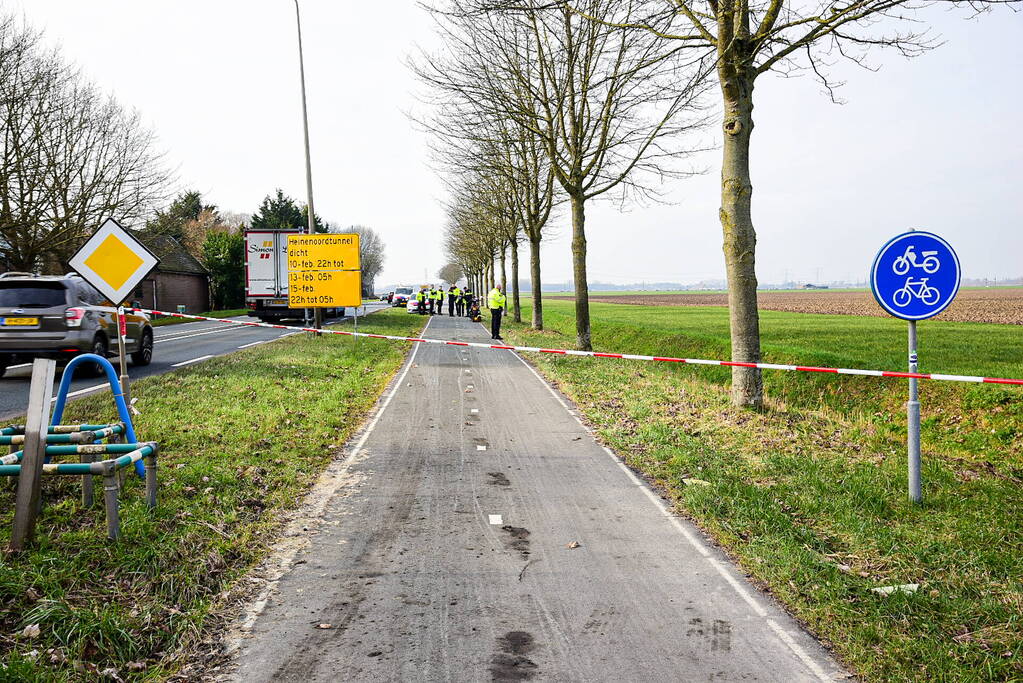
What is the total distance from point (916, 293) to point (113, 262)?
778 cm

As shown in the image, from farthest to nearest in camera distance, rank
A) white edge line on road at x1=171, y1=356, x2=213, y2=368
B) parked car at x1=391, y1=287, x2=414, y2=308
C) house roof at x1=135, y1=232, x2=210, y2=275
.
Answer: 1. parked car at x1=391, y1=287, x2=414, y2=308
2. house roof at x1=135, y1=232, x2=210, y2=275
3. white edge line on road at x1=171, y1=356, x2=213, y2=368

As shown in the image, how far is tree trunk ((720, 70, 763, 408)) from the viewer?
10359mm

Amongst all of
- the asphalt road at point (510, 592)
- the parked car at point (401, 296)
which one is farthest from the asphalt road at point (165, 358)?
the parked car at point (401, 296)

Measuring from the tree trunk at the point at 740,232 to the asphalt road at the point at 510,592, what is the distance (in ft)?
12.5

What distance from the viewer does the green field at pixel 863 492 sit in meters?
3.96

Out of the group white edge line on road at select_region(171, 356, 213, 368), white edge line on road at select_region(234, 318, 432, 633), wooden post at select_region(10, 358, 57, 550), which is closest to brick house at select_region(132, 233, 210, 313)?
white edge line on road at select_region(171, 356, 213, 368)

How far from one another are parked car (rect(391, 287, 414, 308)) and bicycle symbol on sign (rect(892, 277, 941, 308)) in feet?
214

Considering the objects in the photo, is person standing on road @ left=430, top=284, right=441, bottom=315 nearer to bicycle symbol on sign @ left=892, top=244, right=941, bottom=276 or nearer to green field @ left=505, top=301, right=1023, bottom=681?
green field @ left=505, top=301, right=1023, bottom=681

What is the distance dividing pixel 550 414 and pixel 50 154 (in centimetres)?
2522

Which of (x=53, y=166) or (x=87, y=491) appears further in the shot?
(x=53, y=166)

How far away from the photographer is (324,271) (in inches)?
859

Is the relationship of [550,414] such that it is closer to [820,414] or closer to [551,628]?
[820,414]

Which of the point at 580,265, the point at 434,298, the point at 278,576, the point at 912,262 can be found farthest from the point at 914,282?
the point at 434,298

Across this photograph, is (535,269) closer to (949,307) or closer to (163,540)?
(949,307)
